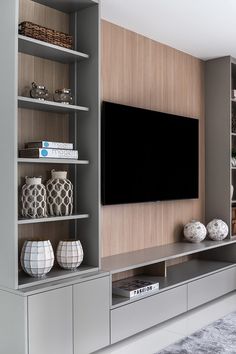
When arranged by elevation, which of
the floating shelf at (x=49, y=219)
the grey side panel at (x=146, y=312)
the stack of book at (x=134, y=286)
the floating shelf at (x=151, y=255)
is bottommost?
the grey side panel at (x=146, y=312)

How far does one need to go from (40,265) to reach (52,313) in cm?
29

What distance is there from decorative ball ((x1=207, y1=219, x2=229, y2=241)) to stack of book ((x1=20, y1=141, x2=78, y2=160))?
2028mm

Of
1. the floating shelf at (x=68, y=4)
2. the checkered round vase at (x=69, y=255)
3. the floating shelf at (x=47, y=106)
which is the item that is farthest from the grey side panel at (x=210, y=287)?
the floating shelf at (x=68, y=4)

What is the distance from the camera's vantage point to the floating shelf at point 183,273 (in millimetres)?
3169

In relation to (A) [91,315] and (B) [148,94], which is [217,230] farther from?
(A) [91,315]

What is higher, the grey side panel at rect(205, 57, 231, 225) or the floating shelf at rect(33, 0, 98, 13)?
the floating shelf at rect(33, 0, 98, 13)

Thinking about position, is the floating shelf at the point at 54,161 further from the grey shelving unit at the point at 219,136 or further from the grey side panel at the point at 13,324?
the grey shelving unit at the point at 219,136

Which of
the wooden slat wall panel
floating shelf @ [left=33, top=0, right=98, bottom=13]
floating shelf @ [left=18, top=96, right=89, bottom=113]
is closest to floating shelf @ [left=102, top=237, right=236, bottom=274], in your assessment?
the wooden slat wall panel

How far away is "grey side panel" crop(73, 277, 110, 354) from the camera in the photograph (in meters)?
2.73

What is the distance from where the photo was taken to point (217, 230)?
4.33 metres

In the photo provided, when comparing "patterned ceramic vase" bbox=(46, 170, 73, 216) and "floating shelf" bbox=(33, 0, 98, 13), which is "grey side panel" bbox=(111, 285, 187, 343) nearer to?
"patterned ceramic vase" bbox=(46, 170, 73, 216)

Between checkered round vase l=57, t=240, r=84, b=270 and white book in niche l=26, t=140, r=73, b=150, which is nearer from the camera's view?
white book in niche l=26, t=140, r=73, b=150

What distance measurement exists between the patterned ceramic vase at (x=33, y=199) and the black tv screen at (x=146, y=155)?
706mm

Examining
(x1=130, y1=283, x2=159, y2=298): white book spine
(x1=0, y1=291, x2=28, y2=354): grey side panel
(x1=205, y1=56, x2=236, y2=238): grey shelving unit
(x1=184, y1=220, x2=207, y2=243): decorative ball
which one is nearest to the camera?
(x1=0, y1=291, x2=28, y2=354): grey side panel
